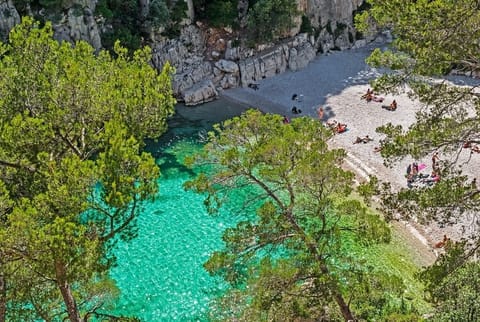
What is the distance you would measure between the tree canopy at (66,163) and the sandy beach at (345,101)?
1635 centimetres

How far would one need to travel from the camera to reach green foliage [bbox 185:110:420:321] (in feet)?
36.0

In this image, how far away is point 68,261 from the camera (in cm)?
906

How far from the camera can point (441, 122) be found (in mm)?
11625

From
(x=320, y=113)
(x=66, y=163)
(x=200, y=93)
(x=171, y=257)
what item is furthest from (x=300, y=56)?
(x=66, y=163)

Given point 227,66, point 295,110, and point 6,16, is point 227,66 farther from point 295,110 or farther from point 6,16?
point 6,16

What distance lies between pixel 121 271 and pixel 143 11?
20.5 meters

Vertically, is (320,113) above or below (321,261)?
below

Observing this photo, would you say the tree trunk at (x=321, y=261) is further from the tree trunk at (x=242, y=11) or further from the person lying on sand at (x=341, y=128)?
the tree trunk at (x=242, y=11)

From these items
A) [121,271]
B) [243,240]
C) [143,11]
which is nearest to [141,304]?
[121,271]

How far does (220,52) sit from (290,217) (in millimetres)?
26316

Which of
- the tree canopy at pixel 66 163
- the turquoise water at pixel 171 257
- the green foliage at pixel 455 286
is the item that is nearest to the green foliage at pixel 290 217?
the green foliage at pixel 455 286

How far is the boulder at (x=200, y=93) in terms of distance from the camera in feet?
109

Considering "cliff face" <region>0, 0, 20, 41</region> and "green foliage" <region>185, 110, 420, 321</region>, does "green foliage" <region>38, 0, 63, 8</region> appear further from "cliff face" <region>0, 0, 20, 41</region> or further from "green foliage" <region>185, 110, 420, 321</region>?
"green foliage" <region>185, 110, 420, 321</region>

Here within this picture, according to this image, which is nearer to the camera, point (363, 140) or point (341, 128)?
point (363, 140)
